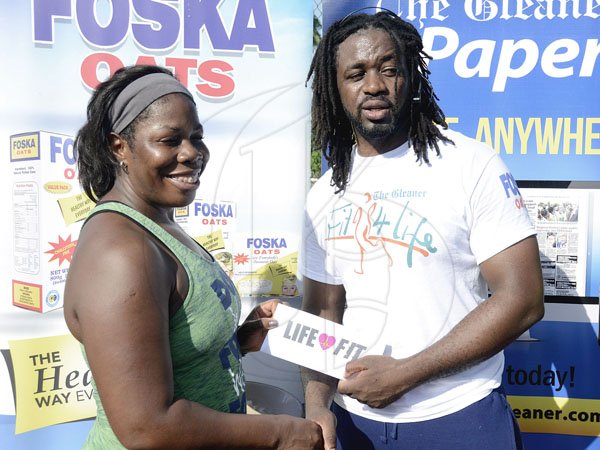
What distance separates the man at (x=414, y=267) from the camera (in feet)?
5.72

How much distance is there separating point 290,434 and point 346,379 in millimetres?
505

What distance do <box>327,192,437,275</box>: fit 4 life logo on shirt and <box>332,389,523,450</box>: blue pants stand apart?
0.47 metres

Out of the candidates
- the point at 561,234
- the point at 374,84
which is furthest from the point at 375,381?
the point at 561,234

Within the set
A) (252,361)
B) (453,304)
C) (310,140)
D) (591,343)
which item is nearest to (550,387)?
(591,343)

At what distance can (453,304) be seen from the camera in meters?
1.83

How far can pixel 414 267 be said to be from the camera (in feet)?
6.03

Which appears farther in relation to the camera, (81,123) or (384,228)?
(81,123)

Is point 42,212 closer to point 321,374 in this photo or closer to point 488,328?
point 321,374

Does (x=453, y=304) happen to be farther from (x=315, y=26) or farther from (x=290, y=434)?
(x=315, y=26)

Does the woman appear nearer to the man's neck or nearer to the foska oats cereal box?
the man's neck

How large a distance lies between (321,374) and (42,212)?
146 centimetres

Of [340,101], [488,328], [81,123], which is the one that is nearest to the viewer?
[488,328]

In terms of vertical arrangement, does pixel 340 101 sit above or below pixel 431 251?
above

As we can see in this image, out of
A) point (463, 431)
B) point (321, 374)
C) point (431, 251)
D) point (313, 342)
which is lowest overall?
point (463, 431)
